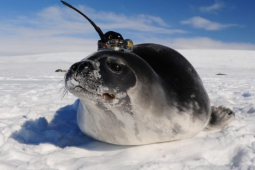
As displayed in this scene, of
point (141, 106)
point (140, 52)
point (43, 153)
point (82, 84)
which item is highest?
point (140, 52)

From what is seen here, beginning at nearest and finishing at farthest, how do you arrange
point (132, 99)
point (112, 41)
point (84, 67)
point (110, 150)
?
point (84, 67)
point (132, 99)
point (110, 150)
point (112, 41)

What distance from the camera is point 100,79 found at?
1696 millimetres

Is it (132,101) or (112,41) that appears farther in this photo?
(112,41)

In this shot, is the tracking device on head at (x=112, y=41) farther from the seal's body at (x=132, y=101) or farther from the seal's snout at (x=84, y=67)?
the seal's snout at (x=84, y=67)

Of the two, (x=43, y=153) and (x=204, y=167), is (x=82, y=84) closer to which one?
(x=43, y=153)

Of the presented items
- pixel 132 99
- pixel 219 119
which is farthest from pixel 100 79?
pixel 219 119

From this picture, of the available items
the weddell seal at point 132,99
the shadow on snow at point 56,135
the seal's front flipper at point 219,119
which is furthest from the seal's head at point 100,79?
the seal's front flipper at point 219,119

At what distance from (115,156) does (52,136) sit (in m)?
0.68

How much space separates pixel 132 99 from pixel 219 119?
0.93 m

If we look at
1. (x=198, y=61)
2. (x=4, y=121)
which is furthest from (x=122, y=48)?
(x=198, y=61)

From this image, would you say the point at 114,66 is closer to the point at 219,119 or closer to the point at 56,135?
the point at 56,135

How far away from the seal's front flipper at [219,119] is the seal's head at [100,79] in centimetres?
89

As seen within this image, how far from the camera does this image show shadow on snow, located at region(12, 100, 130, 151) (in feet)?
7.13

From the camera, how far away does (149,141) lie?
1.96 metres
